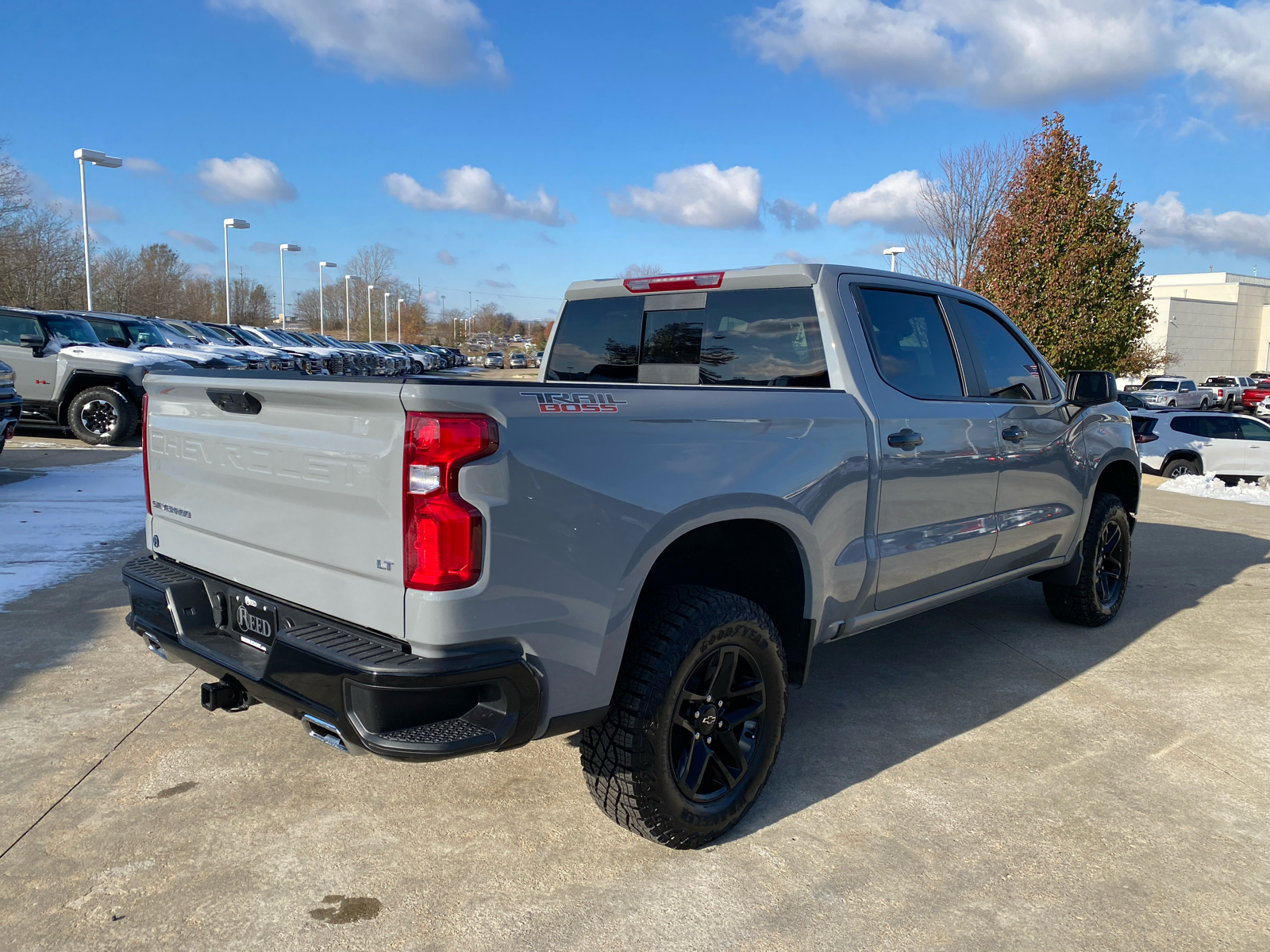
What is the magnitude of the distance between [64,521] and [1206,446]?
1673 cm

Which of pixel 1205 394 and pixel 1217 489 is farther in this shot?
pixel 1205 394

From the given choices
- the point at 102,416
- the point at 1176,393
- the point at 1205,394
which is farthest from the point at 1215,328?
the point at 102,416

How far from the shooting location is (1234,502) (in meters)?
12.6

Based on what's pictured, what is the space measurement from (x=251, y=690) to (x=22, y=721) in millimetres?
1764

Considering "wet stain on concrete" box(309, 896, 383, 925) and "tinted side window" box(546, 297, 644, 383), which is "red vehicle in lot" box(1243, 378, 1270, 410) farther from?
"wet stain on concrete" box(309, 896, 383, 925)

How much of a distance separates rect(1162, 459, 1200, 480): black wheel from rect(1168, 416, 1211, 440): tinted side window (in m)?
0.52

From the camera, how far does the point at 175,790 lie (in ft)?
10.9

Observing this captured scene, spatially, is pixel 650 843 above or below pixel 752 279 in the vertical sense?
below

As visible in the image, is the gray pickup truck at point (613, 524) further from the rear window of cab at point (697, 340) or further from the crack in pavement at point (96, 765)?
the crack in pavement at point (96, 765)

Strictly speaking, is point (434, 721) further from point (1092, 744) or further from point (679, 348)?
point (1092, 744)

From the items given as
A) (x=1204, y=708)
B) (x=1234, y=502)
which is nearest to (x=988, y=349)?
(x=1204, y=708)

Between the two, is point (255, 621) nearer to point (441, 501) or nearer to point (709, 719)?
point (441, 501)

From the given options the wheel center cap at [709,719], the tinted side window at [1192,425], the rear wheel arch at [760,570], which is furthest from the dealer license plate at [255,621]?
the tinted side window at [1192,425]

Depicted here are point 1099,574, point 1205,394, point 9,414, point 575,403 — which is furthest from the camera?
point 1205,394
